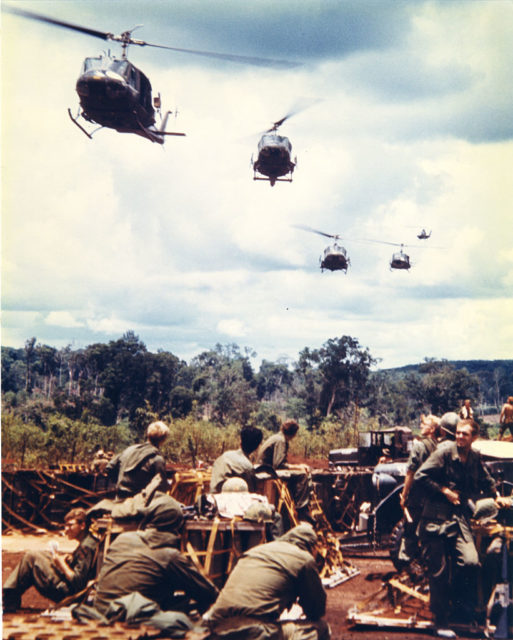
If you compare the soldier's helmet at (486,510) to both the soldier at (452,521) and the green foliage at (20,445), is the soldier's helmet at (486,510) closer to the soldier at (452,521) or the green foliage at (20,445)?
→ the soldier at (452,521)

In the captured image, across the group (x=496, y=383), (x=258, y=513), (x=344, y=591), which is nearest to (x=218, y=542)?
Result: (x=258, y=513)

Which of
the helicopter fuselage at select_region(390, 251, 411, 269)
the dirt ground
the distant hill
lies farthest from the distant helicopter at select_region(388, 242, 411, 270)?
the distant hill

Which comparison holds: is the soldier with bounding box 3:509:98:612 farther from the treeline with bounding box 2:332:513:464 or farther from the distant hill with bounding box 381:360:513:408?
the distant hill with bounding box 381:360:513:408

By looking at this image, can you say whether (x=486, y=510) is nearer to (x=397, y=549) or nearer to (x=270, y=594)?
(x=397, y=549)

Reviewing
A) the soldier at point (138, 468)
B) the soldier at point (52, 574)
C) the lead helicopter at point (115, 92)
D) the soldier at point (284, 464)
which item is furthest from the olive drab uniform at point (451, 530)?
the lead helicopter at point (115, 92)

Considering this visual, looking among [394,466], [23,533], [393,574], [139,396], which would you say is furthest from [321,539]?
[139,396]

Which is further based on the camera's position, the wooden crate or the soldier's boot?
the wooden crate
